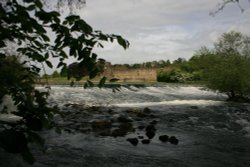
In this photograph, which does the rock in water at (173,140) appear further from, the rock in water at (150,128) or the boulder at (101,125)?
the boulder at (101,125)

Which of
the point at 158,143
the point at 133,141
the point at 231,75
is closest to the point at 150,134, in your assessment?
the point at 158,143

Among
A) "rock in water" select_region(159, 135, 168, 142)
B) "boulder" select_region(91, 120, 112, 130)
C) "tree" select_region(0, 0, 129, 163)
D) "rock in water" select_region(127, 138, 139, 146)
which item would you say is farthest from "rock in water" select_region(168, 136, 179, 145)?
"tree" select_region(0, 0, 129, 163)

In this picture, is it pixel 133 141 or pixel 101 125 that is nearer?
pixel 133 141

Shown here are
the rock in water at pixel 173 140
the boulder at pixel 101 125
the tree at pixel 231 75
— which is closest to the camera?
the rock in water at pixel 173 140

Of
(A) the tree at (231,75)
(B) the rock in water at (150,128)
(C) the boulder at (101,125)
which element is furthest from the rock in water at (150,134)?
(A) the tree at (231,75)

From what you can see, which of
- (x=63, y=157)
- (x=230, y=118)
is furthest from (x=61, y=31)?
(x=230, y=118)

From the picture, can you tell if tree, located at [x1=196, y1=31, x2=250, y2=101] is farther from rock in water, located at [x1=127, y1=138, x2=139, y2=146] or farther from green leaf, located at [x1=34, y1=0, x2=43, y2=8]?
green leaf, located at [x1=34, y1=0, x2=43, y2=8]

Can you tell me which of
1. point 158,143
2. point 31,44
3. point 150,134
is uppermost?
point 31,44

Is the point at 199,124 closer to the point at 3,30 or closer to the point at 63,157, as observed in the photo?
the point at 63,157

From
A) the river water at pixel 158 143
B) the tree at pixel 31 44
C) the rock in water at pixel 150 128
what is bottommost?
the river water at pixel 158 143

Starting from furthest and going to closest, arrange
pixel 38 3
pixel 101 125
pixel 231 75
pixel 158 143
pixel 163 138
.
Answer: pixel 231 75 → pixel 101 125 → pixel 163 138 → pixel 158 143 → pixel 38 3

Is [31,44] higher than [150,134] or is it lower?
higher

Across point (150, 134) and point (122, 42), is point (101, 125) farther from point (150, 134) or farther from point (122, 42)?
point (122, 42)

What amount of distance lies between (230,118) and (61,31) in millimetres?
18803
